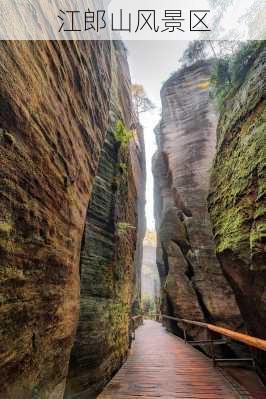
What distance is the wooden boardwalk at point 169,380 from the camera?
4.89m

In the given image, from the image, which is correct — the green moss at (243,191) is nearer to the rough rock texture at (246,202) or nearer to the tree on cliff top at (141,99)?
the rough rock texture at (246,202)

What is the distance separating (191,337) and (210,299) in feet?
7.21

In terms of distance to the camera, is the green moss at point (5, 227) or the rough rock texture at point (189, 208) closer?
the green moss at point (5, 227)

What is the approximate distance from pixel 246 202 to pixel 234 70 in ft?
16.6

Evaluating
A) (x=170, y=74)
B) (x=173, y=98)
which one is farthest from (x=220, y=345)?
(x=170, y=74)

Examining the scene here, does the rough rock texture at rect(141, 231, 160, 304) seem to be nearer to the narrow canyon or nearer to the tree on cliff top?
the tree on cliff top

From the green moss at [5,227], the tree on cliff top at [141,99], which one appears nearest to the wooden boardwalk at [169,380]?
the green moss at [5,227]

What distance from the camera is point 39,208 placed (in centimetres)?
282

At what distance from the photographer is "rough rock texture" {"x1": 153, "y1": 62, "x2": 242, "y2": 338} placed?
12.9 metres

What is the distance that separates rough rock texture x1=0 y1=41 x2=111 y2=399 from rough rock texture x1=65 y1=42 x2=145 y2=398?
2005 mm

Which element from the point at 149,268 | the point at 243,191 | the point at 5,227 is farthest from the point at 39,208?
the point at 149,268

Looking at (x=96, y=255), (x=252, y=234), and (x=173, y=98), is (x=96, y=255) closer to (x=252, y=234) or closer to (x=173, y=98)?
(x=252, y=234)

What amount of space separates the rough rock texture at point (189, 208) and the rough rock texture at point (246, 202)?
7.04 meters

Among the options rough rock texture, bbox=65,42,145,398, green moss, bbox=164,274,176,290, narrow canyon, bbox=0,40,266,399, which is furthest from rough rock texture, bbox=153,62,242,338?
rough rock texture, bbox=65,42,145,398
